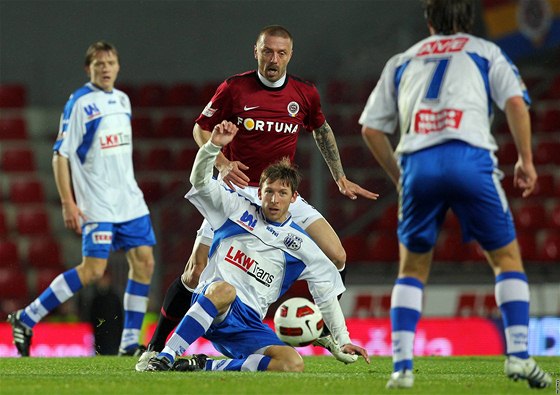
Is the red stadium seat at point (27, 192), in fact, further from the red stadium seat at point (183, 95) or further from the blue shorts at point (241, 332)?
the blue shorts at point (241, 332)

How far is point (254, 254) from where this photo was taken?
6664 mm

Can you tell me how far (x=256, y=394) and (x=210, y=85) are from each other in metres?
13.9

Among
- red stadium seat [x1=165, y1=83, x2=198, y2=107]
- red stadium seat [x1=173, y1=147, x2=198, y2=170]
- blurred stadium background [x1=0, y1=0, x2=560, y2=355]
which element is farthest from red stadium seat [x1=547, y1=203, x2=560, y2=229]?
red stadium seat [x1=165, y1=83, x2=198, y2=107]

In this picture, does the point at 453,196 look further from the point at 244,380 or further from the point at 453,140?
the point at 244,380

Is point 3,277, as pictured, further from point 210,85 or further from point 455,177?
point 455,177

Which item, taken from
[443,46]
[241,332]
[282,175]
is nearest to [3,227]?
[241,332]

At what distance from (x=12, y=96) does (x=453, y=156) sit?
14.8m

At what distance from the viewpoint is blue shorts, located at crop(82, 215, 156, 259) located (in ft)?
28.8

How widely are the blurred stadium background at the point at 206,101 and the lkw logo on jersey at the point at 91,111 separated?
439 centimetres

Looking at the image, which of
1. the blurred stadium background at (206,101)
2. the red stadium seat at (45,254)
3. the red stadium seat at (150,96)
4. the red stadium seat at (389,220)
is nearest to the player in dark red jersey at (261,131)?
the blurred stadium background at (206,101)

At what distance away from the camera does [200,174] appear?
6.28m

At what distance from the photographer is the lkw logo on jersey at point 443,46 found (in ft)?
17.0

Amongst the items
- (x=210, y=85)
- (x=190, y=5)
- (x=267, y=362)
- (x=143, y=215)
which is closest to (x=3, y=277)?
(x=210, y=85)

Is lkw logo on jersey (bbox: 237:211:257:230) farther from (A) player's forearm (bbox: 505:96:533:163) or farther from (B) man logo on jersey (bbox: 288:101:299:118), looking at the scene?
(A) player's forearm (bbox: 505:96:533:163)
